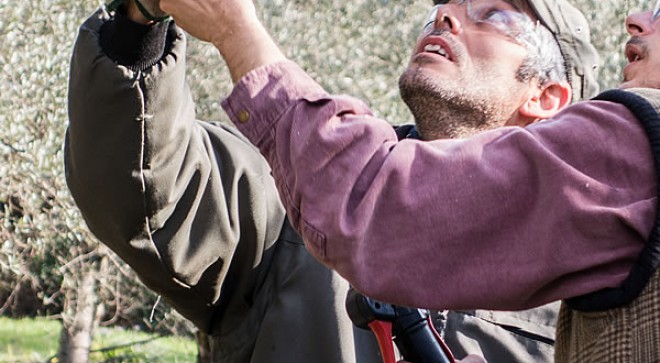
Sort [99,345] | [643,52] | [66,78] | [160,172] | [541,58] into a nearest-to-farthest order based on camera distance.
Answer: [643,52] < [160,172] < [541,58] < [66,78] < [99,345]

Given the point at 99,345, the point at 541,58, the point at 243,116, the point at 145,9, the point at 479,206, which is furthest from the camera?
the point at 99,345

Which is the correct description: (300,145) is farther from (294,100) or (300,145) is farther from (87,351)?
(87,351)

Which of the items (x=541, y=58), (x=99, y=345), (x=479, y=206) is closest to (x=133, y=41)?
(x=479, y=206)

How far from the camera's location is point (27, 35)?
306 inches

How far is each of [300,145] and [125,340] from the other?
29.9 feet

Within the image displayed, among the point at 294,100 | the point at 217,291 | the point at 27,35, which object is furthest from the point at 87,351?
the point at 294,100

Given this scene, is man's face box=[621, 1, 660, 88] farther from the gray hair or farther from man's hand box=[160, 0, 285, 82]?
the gray hair

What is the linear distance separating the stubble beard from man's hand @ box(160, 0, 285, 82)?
944 mm

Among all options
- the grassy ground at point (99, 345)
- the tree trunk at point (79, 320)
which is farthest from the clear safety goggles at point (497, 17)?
the grassy ground at point (99, 345)

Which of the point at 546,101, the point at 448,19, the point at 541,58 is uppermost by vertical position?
the point at 448,19

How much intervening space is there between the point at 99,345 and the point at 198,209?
792 cm

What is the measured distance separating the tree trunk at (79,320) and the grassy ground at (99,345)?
75 centimetres

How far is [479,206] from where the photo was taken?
1.79m

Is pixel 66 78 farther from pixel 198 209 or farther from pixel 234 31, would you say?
pixel 234 31
